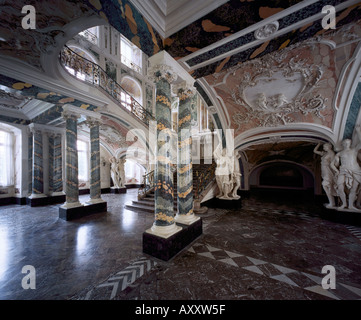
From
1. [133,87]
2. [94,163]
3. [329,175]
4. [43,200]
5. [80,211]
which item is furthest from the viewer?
[133,87]

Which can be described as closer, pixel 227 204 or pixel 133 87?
pixel 227 204

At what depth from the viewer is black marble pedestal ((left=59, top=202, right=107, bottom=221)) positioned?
17.1 feet

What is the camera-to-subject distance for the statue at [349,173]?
4.68 meters

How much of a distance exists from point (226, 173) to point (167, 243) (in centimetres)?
456

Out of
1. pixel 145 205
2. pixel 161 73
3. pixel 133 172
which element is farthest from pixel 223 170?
pixel 133 172

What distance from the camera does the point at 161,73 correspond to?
9.35ft

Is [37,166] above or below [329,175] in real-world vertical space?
above

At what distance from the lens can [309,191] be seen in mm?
11430

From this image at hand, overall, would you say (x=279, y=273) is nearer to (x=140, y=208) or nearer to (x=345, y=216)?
(x=345, y=216)

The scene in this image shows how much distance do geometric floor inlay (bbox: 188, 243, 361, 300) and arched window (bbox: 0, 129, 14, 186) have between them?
1081cm

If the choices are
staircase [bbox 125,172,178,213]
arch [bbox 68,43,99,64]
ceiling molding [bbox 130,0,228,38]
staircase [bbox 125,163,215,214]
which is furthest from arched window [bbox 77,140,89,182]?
ceiling molding [bbox 130,0,228,38]

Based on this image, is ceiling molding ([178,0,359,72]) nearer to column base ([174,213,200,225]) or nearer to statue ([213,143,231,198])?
column base ([174,213,200,225])
